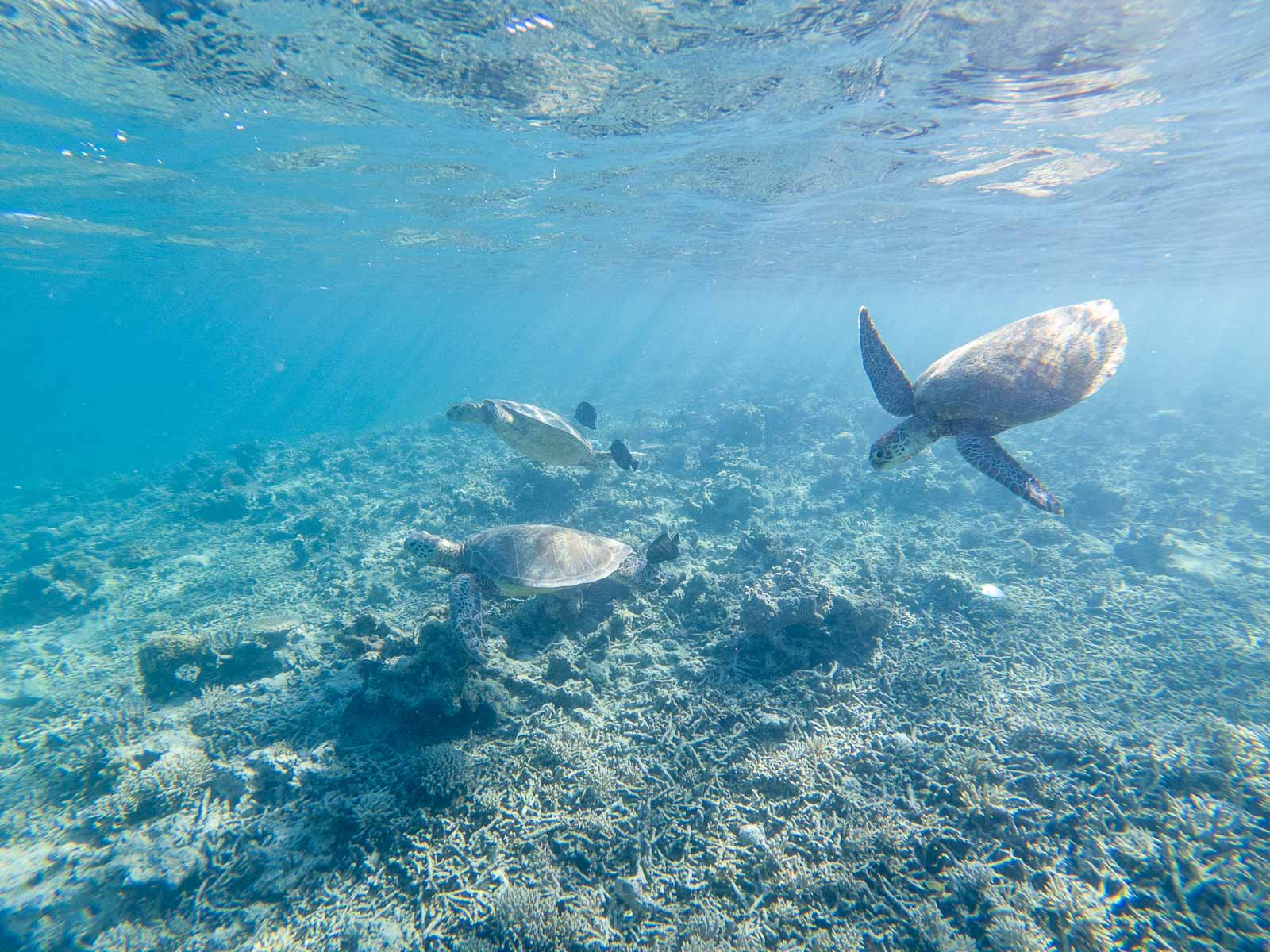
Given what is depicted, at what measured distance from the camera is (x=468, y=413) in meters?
8.68

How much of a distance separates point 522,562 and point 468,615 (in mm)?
899

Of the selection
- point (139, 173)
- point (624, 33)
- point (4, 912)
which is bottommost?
point (4, 912)

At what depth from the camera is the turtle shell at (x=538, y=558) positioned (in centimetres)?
606

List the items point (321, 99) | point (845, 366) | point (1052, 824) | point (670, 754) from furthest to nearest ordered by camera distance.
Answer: point (845, 366)
point (321, 99)
point (670, 754)
point (1052, 824)

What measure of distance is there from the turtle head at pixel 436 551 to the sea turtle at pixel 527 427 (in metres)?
2.23

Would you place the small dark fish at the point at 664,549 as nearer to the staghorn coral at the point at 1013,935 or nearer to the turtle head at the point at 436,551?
the turtle head at the point at 436,551

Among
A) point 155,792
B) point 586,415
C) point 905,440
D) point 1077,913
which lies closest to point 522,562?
point 155,792

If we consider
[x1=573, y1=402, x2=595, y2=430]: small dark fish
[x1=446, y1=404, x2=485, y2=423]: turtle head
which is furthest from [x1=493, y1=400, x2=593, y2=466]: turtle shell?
[x1=573, y1=402, x2=595, y2=430]: small dark fish

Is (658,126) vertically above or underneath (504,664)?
above

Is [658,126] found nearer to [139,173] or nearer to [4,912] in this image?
[4,912]

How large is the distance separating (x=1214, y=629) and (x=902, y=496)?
653 centimetres

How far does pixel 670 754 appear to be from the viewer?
5031 mm

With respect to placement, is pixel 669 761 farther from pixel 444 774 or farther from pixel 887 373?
pixel 887 373

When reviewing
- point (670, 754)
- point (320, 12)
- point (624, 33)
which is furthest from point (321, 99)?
point (670, 754)
